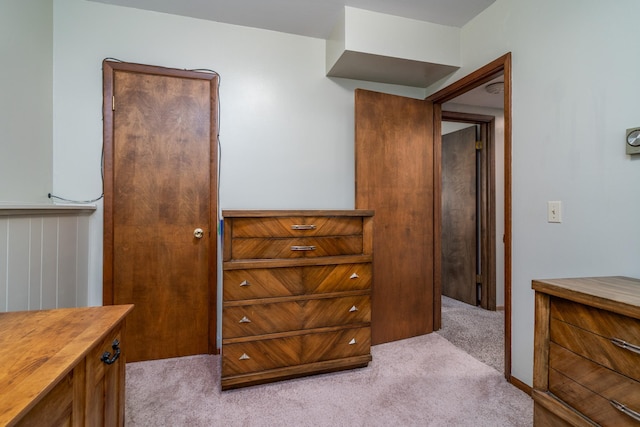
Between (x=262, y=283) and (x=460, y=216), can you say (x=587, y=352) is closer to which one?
(x=262, y=283)

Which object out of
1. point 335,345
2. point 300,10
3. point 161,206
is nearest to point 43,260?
point 161,206

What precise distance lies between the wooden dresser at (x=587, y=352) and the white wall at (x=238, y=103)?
5.58 feet

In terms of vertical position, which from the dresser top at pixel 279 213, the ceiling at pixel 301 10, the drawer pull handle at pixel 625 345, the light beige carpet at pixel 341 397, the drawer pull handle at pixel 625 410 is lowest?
the light beige carpet at pixel 341 397

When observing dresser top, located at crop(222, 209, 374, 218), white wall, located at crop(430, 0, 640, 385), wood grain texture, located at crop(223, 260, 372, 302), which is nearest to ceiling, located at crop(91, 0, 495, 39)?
white wall, located at crop(430, 0, 640, 385)

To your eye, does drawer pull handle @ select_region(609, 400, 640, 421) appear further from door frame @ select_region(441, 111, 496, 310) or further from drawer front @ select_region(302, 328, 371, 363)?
door frame @ select_region(441, 111, 496, 310)

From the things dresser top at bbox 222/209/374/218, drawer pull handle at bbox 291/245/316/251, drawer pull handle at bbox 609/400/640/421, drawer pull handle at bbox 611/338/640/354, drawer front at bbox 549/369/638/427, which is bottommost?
drawer front at bbox 549/369/638/427

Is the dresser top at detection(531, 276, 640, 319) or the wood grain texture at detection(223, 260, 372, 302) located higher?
the dresser top at detection(531, 276, 640, 319)

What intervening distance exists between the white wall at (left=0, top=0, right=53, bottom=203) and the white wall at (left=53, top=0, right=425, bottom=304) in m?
0.11

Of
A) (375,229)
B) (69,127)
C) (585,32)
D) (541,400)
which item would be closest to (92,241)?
(69,127)

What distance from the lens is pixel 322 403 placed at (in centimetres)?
178

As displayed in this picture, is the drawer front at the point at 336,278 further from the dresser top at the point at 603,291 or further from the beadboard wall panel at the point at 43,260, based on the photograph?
the beadboard wall panel at the point at 43,260

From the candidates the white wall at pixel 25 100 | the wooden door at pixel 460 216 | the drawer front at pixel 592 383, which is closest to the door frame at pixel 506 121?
the drawer front at pixel 592 383

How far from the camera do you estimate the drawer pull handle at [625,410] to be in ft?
3.24

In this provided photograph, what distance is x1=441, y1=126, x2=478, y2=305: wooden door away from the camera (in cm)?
369
